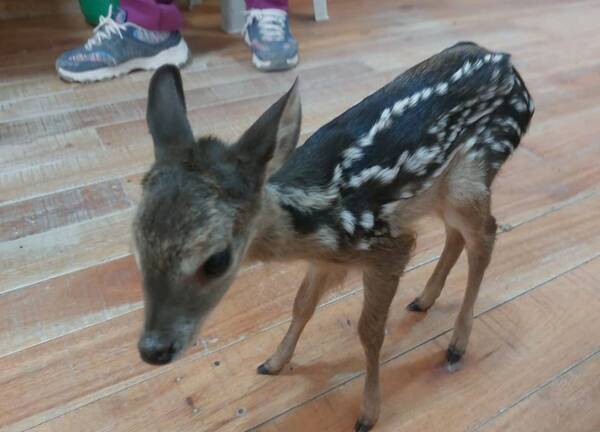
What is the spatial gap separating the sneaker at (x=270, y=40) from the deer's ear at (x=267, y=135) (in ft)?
6.71

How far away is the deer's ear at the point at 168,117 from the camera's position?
3.79ft

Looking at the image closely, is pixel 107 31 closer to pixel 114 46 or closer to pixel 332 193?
pixel 114 46

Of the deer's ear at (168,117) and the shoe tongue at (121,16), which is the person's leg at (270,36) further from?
the deer's ear at (168,117)

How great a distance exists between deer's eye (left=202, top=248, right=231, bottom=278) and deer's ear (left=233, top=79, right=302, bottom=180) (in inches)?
6.9

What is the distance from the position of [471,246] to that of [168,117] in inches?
35.4

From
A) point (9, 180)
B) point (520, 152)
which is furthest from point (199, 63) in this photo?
point (520, 152)

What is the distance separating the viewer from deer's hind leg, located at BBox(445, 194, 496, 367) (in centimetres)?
151

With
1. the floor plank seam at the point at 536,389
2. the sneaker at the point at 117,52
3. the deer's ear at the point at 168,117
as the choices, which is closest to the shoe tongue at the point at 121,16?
the sneaker at the point at 117,52

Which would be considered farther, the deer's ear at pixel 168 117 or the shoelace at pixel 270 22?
the shoelace at pixel 270 22

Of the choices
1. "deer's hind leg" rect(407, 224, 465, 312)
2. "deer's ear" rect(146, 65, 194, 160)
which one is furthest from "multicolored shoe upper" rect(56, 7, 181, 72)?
"deer's hind leg" rect(407, 224, 465, 312)

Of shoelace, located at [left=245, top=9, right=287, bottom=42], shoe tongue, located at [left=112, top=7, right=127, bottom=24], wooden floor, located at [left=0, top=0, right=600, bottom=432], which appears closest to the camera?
wooden floor, located at [left=0, top=0, right=600, bottom=432]

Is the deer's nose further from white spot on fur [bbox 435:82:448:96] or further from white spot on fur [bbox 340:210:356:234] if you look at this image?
white spot on fur [bbox 435:82:448:96]

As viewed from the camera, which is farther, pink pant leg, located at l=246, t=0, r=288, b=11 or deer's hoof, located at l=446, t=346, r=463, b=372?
pink pant leg, located at l=246, t=0, r=288, b=11

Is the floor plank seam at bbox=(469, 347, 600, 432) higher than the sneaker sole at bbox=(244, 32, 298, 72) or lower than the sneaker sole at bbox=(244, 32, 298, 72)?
higher
